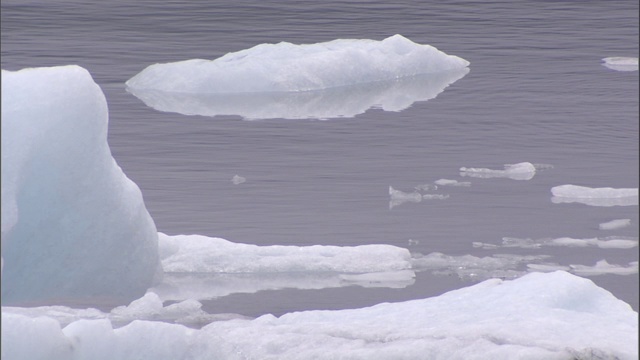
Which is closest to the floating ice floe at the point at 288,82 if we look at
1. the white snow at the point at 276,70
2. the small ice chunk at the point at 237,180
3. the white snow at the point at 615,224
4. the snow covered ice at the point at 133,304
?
the white snow at the point at 276,70

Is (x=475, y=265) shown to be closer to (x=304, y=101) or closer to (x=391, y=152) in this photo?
(x=391, y=152)

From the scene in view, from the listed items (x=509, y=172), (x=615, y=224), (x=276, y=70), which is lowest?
(x=276, y=70)

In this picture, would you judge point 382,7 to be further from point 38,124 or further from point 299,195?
point 38,124

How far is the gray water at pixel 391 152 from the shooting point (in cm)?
977

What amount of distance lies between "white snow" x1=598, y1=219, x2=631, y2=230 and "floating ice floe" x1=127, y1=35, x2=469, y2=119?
6.24 meters

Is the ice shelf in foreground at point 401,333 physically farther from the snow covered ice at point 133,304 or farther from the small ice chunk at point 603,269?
the small ice chunk at point 603,269

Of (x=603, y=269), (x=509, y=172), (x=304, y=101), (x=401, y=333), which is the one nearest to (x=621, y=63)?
(x=304, y=101)

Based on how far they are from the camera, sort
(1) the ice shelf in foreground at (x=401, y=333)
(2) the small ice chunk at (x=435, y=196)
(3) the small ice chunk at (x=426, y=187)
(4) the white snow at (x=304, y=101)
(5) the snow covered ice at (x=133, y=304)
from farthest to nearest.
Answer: (4) the white snow at (x=304, y=101)
(3) the small ice chunk at (x=426, y=187)
(2) the small ice chunk at (x=435, y=196)
(1) the ice shelf in foreground at (x=401, y=333)
(5) the snow covered ice at (x=133, y=304)

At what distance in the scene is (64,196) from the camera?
242 inches

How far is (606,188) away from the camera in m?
11.2

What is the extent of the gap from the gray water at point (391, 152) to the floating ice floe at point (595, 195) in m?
0.13

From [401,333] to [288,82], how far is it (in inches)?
441

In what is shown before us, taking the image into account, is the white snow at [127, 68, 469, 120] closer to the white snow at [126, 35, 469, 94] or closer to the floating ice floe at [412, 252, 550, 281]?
the white snow at [126, 35, 469, 94]

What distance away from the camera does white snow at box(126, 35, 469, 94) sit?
57.8 feet
